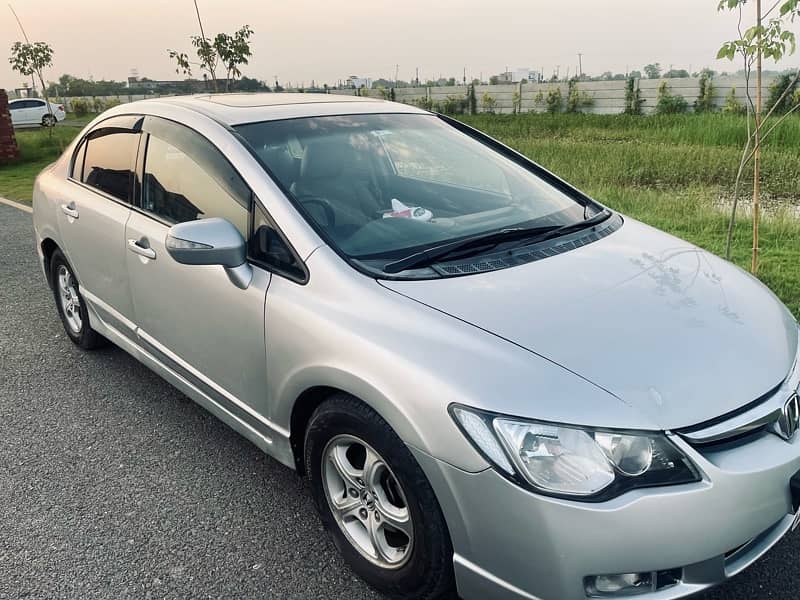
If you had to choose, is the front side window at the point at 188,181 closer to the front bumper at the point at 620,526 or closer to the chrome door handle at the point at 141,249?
the chrome door handle at the point at 141,249

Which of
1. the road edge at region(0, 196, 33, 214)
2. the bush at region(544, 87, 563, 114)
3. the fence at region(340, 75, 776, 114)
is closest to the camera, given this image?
the road edge at region(0, 196, 33, 214)

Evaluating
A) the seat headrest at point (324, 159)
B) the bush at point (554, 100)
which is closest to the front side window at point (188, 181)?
the seat headrest at point (324, 159)

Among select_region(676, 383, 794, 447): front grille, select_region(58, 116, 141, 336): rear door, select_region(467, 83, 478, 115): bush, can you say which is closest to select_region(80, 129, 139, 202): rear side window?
select_region(58, 116, 141, 336): rear door

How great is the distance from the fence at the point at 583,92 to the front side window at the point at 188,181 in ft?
64.0

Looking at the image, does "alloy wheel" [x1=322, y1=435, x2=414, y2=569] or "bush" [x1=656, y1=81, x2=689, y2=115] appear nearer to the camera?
"alloy wheel" [x1=322, y1=435, x2=414, y2=569]

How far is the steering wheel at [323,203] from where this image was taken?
103 inches

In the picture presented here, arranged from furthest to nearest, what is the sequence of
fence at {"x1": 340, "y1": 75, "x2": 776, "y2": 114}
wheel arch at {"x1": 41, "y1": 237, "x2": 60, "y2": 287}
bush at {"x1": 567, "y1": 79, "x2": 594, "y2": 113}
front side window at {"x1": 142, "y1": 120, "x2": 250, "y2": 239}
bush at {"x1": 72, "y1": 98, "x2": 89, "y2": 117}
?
1. bush at {"x1": 72, "y1": 98, "x2": 89, "y2": 117}
2. bush at {"x1": 567, "y1": 79, "x2": 594, "y2": 113}
3. fence at {"x1": 340, "y1": 75, "x2": 776, "y2": 114}
4. wheel arch at {"x1": 41, "y1": 237, "x2": 60, "y2": 287}
5. front side window at {"x1": 142, "y1": 120, "x2": 250, "y2": 239}

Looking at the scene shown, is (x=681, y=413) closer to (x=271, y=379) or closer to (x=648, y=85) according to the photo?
(x=271, y=379)

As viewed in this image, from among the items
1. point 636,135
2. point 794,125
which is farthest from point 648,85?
point 794,125

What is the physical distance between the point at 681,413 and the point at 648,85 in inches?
989

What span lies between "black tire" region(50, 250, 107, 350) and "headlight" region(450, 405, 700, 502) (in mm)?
3146

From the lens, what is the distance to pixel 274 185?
2.63m

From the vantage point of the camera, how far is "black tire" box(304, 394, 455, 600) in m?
1.98

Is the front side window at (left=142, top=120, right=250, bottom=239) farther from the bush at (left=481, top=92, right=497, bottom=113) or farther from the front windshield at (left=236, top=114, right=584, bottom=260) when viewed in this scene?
the bush at (left=481, top=92, right=497, bottom=113)
